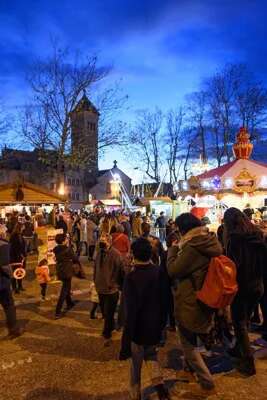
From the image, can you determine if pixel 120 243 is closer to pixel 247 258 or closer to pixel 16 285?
pixel 247 258

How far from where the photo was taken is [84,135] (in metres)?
24.9

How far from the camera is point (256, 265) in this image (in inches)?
190

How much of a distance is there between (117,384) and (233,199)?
40.2ft

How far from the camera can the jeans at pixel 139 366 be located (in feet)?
13.0

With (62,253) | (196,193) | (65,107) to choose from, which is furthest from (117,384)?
(65,107)

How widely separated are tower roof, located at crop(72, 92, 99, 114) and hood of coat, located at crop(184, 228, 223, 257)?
21231mm

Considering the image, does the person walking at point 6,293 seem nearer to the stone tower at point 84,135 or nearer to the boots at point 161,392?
the boots at point 161,392

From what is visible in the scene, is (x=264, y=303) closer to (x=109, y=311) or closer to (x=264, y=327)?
(x=264, y=327)

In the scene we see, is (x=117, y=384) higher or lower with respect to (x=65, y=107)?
lower

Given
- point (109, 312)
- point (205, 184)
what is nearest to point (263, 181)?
point (205, 184)

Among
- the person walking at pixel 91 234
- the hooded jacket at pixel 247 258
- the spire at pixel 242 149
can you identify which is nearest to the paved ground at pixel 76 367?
the hooded jacket at pixel 247 258

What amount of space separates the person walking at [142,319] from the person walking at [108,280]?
2.14 metres

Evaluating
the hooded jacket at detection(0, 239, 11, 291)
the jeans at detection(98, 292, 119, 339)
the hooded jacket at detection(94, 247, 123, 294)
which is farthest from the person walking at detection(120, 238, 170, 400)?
the hooded jacket at detection(0, 239, 11, 291)

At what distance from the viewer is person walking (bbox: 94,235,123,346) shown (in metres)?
6.17
